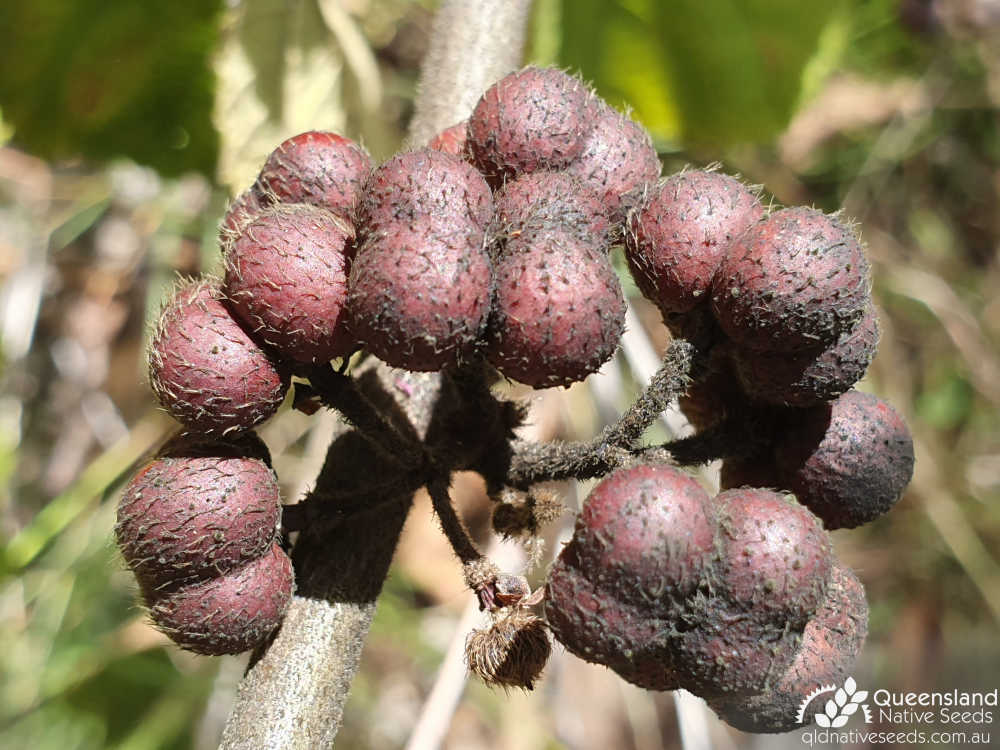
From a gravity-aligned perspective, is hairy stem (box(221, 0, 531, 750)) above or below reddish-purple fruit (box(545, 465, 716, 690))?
below

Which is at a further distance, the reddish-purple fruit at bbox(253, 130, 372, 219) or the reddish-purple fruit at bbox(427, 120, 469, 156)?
the reddish-purple fruit at bbox(427, 120, 469, 156)

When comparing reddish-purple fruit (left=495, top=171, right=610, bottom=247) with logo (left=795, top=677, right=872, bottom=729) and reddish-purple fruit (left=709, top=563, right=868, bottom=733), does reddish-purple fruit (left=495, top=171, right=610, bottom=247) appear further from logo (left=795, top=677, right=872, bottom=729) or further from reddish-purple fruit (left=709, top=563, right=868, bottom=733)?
logo (left=795, top=677, right=872, bottom=729)

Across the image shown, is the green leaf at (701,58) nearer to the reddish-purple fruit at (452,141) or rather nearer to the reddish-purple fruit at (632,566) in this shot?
the reddish-purple fruit at (452,141)

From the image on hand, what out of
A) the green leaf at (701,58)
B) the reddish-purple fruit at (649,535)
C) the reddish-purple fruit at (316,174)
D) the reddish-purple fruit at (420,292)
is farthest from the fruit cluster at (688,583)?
the green leaf at (701,58)

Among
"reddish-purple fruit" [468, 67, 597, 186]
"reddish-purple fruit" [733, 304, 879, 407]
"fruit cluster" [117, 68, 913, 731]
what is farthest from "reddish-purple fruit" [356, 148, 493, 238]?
"reddish-purple fruit" [733, 304, 879, 407]

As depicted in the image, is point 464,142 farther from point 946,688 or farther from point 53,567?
point 946,688

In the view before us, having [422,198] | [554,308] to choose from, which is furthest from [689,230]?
[422,198]
